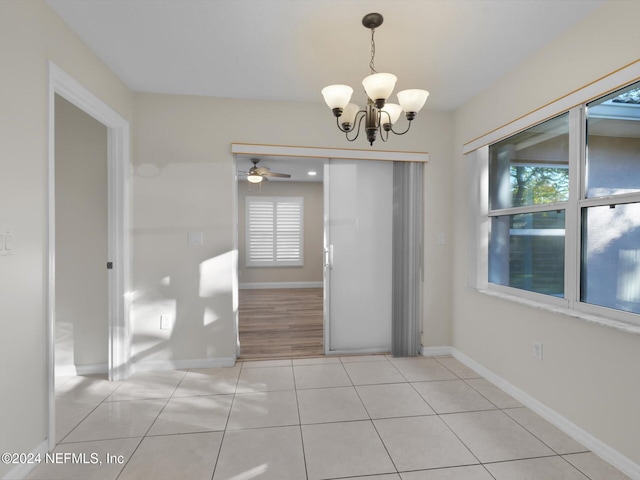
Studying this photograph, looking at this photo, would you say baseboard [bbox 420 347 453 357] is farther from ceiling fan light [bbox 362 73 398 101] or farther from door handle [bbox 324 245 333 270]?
ceiling fan light [bbox 362 73 398 101]

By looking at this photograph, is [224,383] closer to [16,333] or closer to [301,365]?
[301,365]

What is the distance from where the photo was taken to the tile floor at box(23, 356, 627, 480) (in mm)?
1742

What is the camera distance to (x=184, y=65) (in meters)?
2.54

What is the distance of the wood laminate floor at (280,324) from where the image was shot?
3576 millimetres

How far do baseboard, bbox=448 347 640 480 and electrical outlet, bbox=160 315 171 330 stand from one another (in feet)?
9.48

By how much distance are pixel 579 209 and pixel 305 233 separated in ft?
19.3

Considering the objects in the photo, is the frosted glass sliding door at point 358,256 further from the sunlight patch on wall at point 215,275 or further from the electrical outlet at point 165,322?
the electrical outlet at point 165,322

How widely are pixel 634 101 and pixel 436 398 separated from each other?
2.28 m

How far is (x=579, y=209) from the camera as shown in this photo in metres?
2.09

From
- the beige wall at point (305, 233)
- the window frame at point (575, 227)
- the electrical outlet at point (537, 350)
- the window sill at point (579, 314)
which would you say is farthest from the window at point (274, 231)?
the electrical outlet at point (537, 350)

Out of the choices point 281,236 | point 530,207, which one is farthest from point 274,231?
point 530,207

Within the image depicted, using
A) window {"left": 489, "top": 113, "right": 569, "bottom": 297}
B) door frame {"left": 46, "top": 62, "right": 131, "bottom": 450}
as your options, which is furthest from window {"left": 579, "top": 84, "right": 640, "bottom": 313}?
door frame {"left": 46, "top": 62, "right": 131, "bottom": 450}

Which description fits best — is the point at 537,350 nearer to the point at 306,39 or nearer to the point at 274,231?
the point at 306,39

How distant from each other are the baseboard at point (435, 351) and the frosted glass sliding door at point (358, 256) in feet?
1.18
